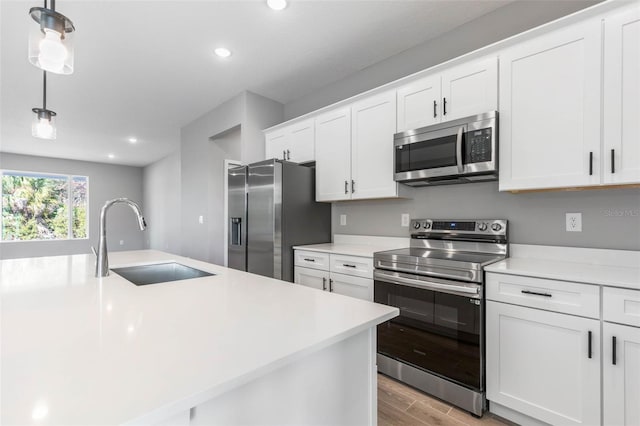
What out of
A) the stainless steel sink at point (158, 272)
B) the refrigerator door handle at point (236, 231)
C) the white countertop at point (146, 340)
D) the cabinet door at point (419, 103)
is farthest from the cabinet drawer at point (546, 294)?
the refrigerator door handle at point (236, 231)

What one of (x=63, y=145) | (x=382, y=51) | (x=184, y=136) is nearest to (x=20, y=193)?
(x=63, y=145)

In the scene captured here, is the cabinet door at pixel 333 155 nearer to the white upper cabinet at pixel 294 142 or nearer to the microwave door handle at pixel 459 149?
the white upper cabinet at pixel 294 142

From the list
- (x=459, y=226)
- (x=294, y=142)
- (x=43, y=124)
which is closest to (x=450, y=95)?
(x=459, y=226)

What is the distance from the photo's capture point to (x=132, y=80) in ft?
11.1

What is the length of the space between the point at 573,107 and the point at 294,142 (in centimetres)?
238

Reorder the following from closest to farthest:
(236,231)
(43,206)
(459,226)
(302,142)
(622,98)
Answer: (622,98)
(459,226)
(302,142)
(236,231)
(43,206)

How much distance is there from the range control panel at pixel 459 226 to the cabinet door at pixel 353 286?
2.15 ft

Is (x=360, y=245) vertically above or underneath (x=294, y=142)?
underneath

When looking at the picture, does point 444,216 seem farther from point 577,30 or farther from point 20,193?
point 20,193

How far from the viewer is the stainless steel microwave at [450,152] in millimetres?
1963

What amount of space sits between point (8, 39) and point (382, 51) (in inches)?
128

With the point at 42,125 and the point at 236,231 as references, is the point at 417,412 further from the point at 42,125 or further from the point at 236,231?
the point at 42,125

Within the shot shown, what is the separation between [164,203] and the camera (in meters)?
7.50

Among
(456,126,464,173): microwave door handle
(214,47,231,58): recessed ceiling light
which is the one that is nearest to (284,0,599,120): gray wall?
(456,126,464,173): microwave door handle
